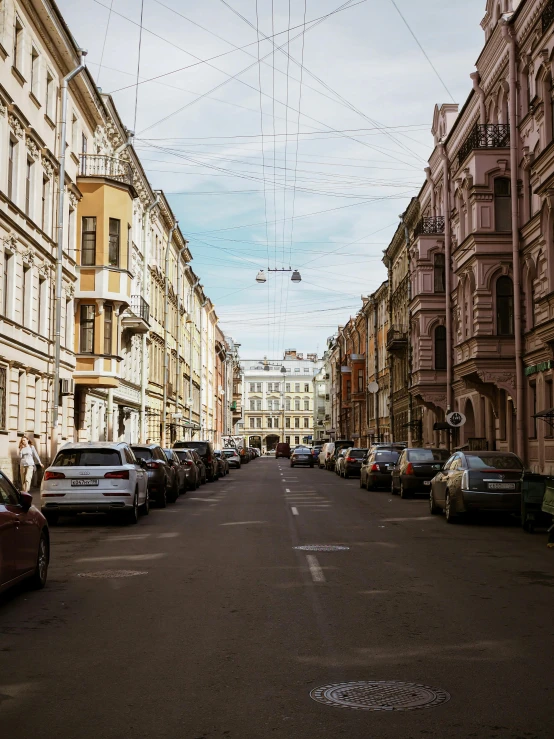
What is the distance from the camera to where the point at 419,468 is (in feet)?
87.2

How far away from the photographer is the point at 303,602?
9.21 metres

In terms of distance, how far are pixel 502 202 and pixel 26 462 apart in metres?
17.6

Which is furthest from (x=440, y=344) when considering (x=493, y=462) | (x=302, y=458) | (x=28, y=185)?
(x=302, y=458)

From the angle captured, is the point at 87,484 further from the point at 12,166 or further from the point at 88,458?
the point at 12,166

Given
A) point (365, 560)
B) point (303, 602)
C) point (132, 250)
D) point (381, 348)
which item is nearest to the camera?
point (303, 602)

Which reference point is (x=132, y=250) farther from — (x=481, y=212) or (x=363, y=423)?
(x=363, y=423)

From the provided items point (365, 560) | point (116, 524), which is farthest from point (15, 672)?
point (116, 524)

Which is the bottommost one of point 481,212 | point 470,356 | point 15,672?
point 15,672

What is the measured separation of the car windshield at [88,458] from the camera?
58.8 feet

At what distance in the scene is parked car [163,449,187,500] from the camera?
84.7ft

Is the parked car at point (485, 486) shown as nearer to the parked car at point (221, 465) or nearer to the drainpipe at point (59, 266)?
the drainpipe at point (59, 266)

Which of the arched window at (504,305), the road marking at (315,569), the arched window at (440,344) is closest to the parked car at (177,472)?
the arched window at (504,305)

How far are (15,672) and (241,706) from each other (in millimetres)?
1817

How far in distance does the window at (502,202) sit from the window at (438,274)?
1276 cm
